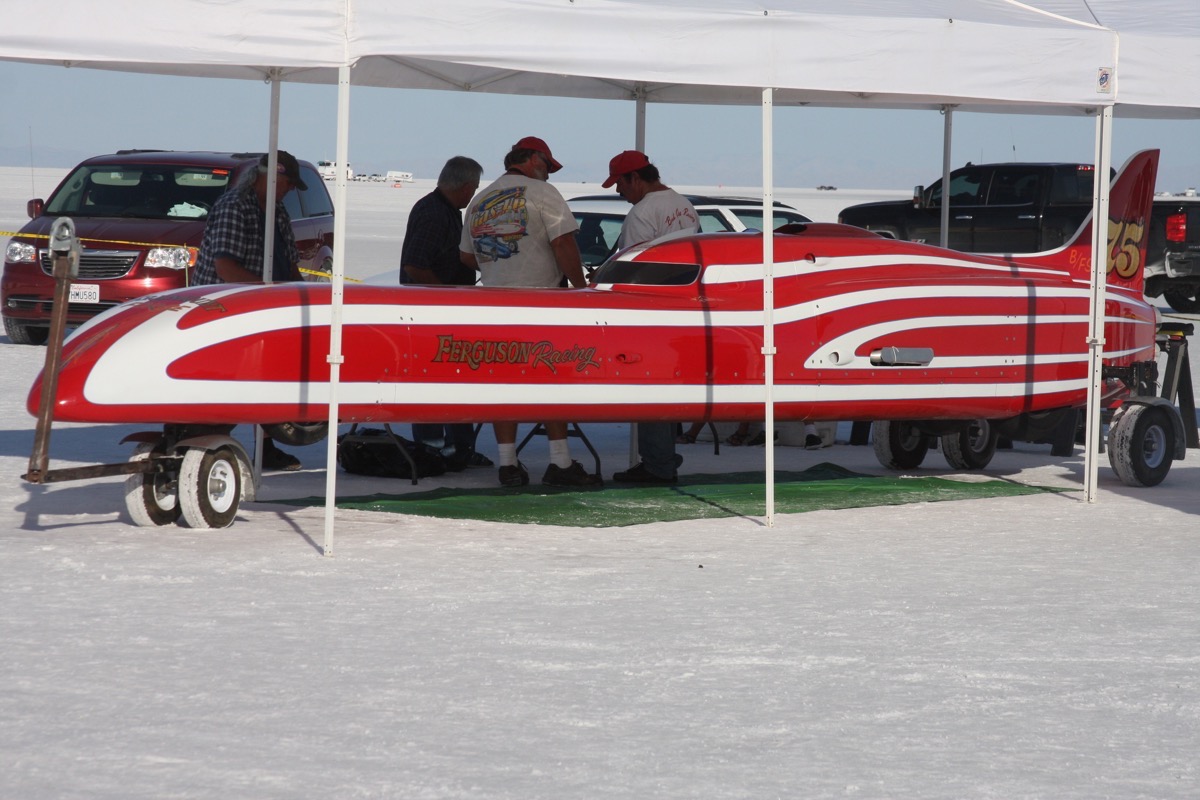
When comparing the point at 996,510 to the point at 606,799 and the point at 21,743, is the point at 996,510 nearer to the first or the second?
the point at 606,799

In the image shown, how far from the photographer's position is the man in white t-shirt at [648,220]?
834 centimetres

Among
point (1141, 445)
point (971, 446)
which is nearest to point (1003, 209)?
point (971, 446)

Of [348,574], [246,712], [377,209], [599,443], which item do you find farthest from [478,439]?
[377,209]

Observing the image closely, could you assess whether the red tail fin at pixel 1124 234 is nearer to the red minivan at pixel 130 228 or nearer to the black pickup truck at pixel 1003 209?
the red minivan at pixel 130 228

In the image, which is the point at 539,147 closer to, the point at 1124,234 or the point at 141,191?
the point at 1124,234

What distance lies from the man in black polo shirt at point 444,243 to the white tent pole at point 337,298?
2344 mm

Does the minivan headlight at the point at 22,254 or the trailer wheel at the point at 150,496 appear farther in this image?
the minivan headlight at the point at 22,254

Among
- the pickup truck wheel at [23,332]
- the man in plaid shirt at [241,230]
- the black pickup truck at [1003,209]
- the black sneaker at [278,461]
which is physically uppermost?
the black pickup truck at [1003,209]

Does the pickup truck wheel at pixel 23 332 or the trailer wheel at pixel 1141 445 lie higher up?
the pickup truck wheel at pixel 23 332

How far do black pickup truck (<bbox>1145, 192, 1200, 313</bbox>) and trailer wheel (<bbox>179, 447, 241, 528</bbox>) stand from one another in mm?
17014

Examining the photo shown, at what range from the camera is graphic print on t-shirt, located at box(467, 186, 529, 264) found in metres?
8.08

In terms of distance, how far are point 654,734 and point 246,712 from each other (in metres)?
1.09

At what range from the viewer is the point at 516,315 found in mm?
7102

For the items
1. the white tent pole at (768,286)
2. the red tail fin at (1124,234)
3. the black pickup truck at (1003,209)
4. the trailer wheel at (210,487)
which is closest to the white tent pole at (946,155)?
the red tail fin at (1124,234)
